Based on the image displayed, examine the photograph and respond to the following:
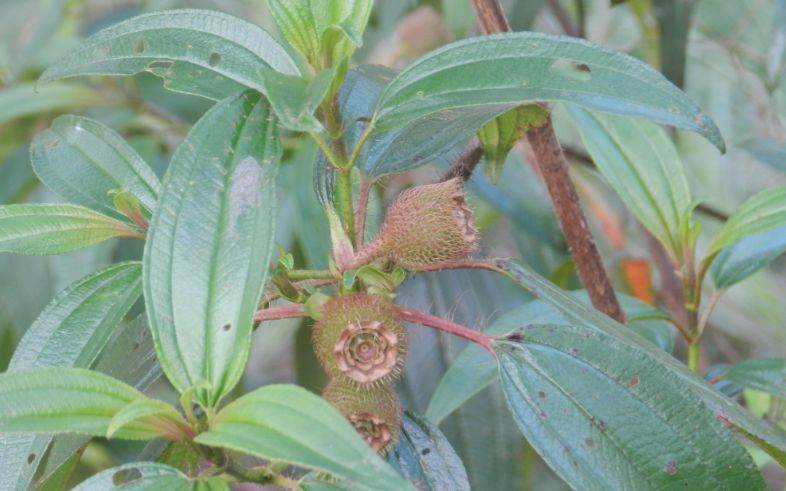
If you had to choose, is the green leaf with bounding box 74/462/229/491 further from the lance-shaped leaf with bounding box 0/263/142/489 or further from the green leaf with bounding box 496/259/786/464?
the green leaf with bounding box 496/259/786/464

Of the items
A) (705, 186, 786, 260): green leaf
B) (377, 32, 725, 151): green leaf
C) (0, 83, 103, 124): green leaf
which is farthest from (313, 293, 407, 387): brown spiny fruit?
(0, 83, 103, 124): green leaf

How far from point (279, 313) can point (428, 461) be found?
0.49ft

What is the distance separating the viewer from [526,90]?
56 cm

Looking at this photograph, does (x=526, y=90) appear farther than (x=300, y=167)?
No

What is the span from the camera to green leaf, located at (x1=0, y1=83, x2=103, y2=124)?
5.17ft

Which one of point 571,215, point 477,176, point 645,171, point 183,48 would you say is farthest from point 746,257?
point 183,48

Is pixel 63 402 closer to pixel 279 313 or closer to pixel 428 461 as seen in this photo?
pixel 279 313

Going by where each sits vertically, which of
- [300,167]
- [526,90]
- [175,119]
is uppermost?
[175,119]

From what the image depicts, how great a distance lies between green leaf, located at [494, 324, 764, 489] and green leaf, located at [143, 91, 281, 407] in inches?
7.1

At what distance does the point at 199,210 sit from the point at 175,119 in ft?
4.10

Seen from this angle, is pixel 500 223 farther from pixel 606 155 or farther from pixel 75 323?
pixel 75 323

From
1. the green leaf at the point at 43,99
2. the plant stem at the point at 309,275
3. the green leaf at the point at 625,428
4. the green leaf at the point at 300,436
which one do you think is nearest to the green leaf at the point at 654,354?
the green leaf at the point at 625,428

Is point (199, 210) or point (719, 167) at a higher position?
point (719, 167)

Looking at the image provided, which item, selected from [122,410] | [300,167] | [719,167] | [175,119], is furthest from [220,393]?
[719,167]
